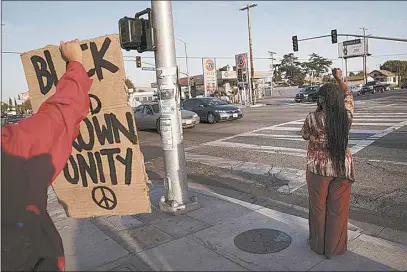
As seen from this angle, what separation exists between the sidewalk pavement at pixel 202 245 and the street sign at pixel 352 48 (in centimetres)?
7674

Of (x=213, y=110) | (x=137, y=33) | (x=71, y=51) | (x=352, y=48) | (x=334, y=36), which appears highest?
(x=352, y=48)

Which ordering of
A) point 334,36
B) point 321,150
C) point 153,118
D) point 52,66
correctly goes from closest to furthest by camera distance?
point 52,66
point 321,150
point 153,118
point 334,36

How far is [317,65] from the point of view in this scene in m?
90.8

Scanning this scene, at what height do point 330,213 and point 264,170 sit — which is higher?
point 330,213

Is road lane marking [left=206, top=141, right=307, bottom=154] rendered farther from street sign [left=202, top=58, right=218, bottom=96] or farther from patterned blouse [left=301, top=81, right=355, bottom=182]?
street sign [left=202, top=58, right=218, bottom=96]

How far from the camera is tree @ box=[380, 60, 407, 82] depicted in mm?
95594

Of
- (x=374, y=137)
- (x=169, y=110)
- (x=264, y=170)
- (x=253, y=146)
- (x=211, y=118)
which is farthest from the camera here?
(x=211, y=118)

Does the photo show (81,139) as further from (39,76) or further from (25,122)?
(25,122)

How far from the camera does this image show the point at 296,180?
21.5 feet

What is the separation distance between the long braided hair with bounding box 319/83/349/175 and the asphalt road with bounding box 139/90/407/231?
1.73m

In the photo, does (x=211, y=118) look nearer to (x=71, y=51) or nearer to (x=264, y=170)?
(x=264, y=170)

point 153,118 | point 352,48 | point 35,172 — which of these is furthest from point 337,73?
point 352,48

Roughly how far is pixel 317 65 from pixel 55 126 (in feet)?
315

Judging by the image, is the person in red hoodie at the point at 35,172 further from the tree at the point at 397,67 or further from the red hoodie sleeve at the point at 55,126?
the tree at the point at 397,67
